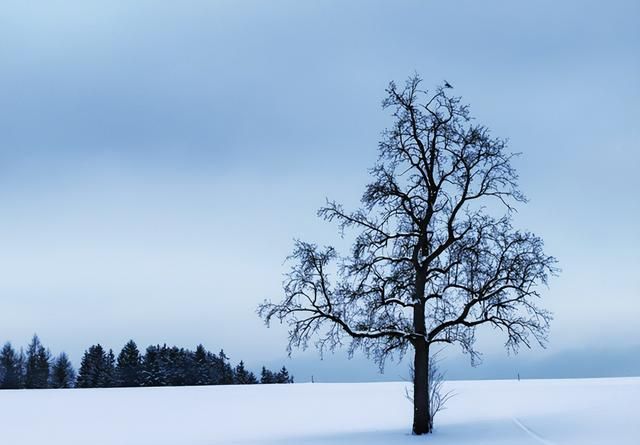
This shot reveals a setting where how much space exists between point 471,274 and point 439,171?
400cm

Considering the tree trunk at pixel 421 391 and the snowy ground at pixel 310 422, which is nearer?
the snowy ground at pixel 310 422

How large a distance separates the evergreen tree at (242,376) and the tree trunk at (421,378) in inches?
3866

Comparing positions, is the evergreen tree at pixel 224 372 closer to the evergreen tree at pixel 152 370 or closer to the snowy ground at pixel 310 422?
the evergreen tree at pixel 152 370

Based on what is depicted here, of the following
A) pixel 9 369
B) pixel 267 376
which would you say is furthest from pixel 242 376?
pixel 9 369

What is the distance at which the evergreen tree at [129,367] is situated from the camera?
349 feet

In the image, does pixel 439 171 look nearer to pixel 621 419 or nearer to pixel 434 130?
pixel 434 130

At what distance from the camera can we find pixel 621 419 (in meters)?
23.8

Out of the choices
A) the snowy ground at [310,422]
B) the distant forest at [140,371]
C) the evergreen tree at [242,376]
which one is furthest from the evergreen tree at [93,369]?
the snowy ground at [310,422]

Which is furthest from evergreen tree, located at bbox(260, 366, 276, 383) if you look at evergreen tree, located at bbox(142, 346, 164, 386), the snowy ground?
the snowy ground

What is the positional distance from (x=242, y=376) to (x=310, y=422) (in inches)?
3577

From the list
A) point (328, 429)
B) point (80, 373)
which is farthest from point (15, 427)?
point (80, 373)

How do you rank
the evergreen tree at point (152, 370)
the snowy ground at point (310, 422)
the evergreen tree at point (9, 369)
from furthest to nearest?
the evergreen tree at point (9, 369) < the evergreen tree at point (152, 370) < the snowy ground at point (310, 422)

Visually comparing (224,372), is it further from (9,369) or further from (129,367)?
(9,369)

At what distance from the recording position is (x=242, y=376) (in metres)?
121
